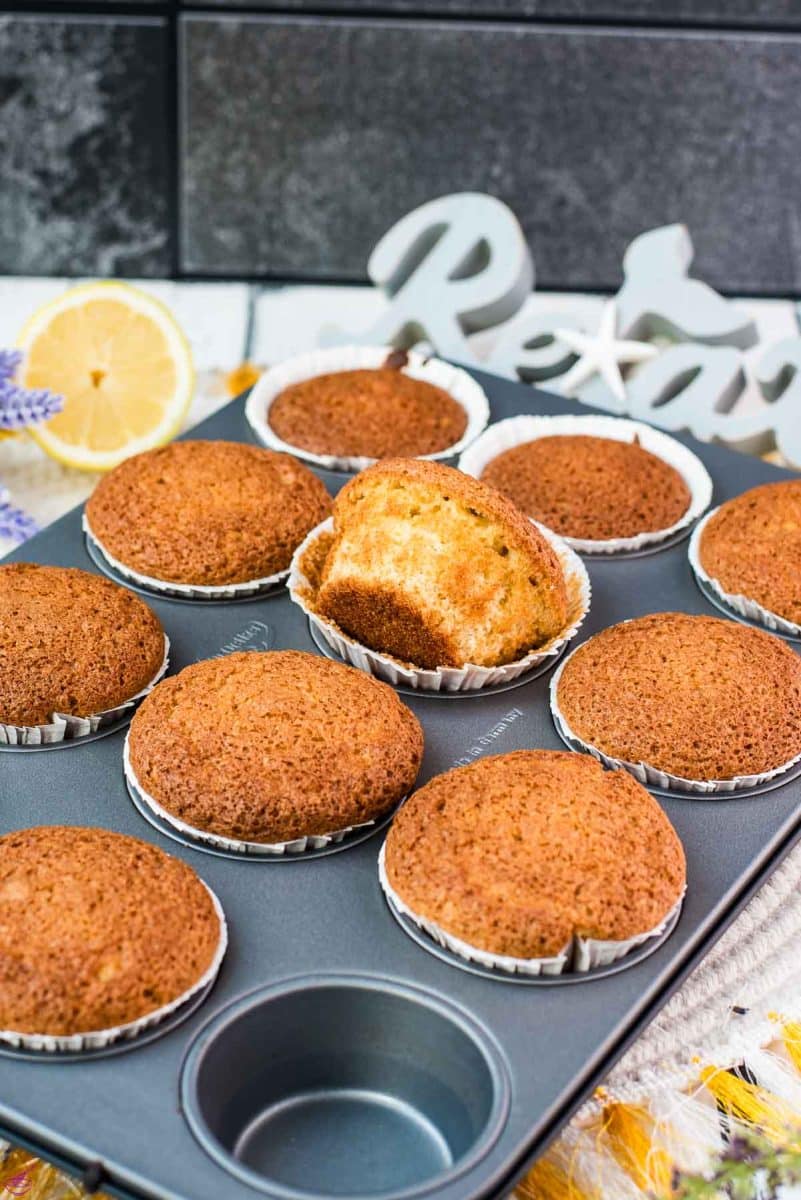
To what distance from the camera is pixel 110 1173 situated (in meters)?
1.81

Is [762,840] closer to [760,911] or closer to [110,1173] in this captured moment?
[760,911]

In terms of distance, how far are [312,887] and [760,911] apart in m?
0.76

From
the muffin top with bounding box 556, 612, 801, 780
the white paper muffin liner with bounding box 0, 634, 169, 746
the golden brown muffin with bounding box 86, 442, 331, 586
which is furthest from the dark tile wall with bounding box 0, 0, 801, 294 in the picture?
the white paper muffin liner with bounding box 0, 634, 169, 746

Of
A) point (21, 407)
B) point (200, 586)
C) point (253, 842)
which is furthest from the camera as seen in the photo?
point (21, 407)

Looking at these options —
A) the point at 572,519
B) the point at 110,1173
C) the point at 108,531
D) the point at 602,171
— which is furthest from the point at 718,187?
the point at 110,1173

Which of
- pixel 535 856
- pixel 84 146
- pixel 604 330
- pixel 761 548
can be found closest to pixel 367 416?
pixel 604 330

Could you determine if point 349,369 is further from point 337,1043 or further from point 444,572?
point 337,1043

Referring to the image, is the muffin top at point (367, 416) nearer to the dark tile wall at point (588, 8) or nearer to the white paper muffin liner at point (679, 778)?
the white paper muffin liner at point (679, 778)

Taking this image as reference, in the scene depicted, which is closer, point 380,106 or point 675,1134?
point 675,1134

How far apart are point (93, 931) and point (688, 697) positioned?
1026mm

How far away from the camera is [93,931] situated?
199 centimetres

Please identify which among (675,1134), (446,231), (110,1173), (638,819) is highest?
(446,231)

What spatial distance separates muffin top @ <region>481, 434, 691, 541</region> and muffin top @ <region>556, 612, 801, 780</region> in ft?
1.33

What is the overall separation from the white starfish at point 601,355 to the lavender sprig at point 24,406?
1.16 m
